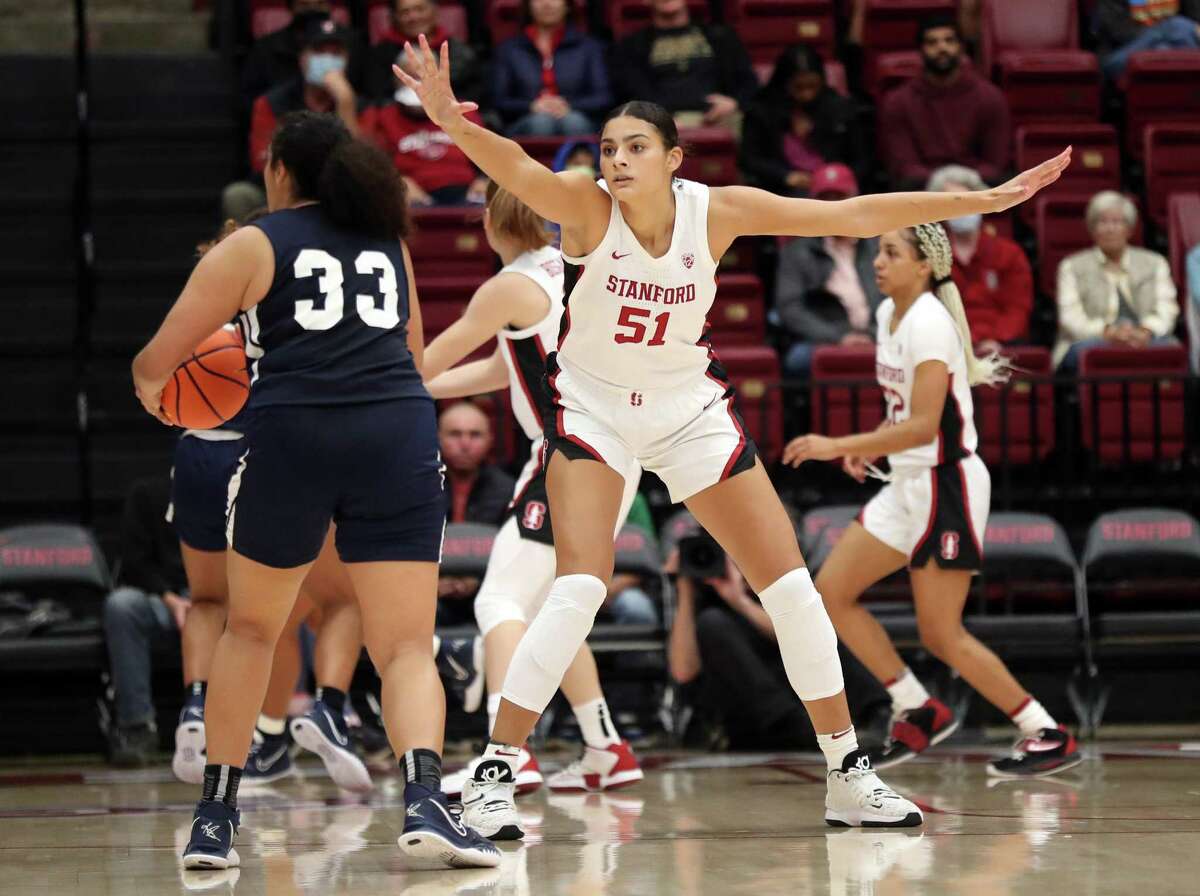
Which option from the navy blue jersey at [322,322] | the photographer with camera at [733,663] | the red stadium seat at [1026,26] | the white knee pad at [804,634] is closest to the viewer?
the navy blue jersey at [322,322]

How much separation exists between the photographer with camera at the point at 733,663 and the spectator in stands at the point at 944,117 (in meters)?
3.79

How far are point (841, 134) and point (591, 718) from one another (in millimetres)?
5448

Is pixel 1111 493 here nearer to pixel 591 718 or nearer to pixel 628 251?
pixel 591 718

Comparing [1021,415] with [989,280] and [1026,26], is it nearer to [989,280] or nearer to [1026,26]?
[989,280]

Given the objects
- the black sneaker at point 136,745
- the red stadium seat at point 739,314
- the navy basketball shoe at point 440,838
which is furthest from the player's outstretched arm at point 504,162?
the red stadium seat at point 739,314

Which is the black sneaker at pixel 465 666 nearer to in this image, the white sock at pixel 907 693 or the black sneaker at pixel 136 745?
the black sneaker at pixel 136 745

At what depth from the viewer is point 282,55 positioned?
1037cm

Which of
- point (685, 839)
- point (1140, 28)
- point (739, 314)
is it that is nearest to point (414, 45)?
point (739, 314)

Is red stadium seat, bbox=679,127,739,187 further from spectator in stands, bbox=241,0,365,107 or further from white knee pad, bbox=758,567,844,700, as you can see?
white knee pad, bbox=758,567,844,700

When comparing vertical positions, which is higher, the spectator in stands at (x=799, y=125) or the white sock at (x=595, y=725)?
the spectator in stands at (x=799, y=125)

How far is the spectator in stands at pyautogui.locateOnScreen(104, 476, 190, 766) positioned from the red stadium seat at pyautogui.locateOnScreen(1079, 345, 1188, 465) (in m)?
4.28

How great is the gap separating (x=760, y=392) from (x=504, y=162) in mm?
4414

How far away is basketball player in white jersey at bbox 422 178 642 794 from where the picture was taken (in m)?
5.53

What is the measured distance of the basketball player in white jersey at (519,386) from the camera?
553 centimetres
